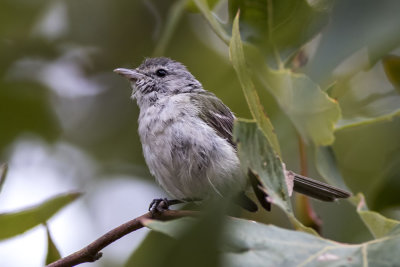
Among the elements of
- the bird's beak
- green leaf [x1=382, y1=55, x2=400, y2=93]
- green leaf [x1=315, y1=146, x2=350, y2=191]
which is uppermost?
the bird's beak

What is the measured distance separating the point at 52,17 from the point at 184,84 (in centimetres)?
106

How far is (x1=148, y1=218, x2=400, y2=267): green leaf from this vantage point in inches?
65.5

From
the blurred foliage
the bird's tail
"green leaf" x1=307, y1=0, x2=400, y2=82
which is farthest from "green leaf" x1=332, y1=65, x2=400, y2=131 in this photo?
"green leaf" x1=307, y1=0, x2=400, y2=82

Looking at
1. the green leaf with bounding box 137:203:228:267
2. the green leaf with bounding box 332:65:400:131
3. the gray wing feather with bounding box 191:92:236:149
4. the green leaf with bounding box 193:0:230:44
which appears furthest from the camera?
the gray wing feather with bounding box 191:92:236:149

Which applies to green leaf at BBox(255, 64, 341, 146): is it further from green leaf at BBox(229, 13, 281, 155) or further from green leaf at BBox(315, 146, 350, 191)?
green leaf at BBox(229, 13, 281, 155)

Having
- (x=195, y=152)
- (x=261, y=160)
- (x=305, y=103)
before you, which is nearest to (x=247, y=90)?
(x=261, y=160)

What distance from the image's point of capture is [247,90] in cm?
212

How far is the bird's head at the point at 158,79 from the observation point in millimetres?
4504

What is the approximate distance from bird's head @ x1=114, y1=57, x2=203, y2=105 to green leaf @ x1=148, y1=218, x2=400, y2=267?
2.67 metres

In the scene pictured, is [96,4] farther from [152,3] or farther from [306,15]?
[306,15]

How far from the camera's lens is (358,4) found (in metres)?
2.44

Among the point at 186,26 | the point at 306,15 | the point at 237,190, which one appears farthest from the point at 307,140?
the point at 186,26

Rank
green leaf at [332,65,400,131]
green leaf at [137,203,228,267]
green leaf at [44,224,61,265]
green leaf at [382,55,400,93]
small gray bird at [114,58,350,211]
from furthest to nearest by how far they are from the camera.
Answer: small gray bird at [114,58,350,211]
green leaf at [332,65,400,131]
green leaf at [382,55,400,93]
green leaf at [44,224,61,265]
green leaf at [137,203,228,267]

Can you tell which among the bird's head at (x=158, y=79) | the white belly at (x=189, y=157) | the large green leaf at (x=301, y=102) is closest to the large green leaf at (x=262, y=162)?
the large green leaf at (x=301, y=102)
